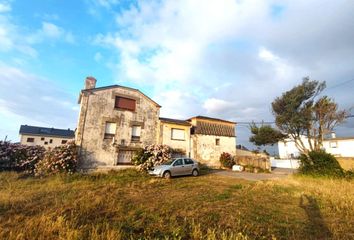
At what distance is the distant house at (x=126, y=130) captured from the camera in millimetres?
16188

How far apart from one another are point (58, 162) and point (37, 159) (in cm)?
313

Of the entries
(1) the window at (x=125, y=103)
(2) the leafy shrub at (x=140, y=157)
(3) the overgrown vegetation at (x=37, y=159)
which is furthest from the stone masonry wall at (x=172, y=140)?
(3) the overgrown vegetation at (x=37, y=159)

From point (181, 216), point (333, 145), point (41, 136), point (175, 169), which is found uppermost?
point (41, 136)

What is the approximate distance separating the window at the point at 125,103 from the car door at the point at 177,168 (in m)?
7.39

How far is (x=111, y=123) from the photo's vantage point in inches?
688

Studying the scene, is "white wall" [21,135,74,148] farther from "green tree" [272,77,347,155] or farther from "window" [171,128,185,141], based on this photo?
"green tree" [272,77,347,155]

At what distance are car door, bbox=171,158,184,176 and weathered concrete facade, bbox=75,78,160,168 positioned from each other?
16.6 feet

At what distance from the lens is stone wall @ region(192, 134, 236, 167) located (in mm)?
21573

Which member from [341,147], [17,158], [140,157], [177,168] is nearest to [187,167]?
[177,168]

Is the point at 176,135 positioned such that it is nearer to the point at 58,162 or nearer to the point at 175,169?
the point at 175,169

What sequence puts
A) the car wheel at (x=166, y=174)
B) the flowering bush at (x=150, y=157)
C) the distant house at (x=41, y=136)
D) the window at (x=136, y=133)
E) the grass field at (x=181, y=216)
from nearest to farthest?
1. the grass field at (x=181, y=216)
2. the car wheel at (x=166, y=174)
3. the flowering bush at (x=150, y=157)
4. the window at (x=136, y=133)
5. the distant house at (x=41, y=136)

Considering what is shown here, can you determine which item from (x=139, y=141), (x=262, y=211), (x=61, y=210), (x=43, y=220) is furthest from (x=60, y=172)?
(x=262, y=211)

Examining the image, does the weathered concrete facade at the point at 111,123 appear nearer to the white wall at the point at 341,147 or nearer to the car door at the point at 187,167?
the car door at the point at 187,167

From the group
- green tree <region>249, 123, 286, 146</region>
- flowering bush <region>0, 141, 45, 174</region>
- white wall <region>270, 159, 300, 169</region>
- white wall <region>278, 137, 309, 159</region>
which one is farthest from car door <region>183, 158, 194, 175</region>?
white wall <region>278, 137, 309, 159</region>
